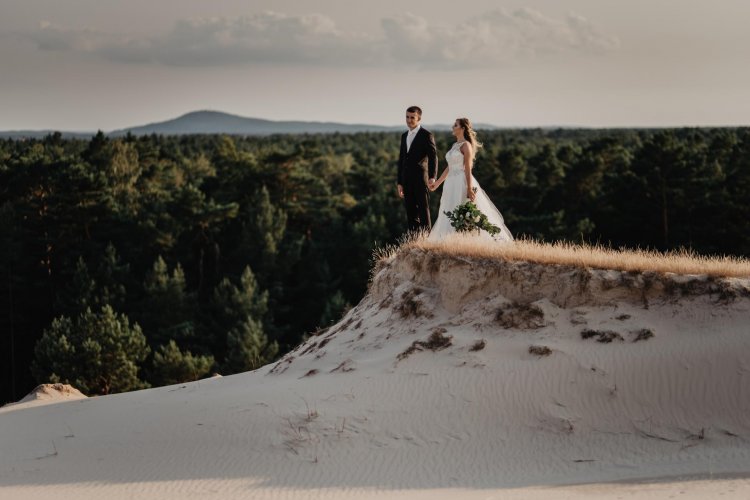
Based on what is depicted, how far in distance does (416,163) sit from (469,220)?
1388 mm

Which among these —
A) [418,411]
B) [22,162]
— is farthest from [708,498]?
[22,162]

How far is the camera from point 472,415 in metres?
12.1

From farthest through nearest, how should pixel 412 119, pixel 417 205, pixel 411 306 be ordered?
pixel 417 205
pixel 412 119
pixel 411 306

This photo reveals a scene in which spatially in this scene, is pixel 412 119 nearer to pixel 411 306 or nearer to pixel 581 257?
pixel 411 306

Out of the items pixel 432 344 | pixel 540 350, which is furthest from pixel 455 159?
pixel 540 350

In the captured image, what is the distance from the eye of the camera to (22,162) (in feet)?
181

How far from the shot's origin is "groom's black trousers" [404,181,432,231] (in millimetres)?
15578

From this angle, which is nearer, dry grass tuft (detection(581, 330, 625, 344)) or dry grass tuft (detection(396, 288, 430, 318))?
dry grass tuft (detection(581, 330, 625, 344))

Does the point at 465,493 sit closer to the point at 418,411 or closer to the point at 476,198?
the point at 418,411

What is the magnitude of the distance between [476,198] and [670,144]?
3798 cm

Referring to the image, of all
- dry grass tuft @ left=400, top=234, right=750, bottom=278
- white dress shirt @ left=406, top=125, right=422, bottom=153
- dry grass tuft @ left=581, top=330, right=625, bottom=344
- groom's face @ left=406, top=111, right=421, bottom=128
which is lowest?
dry grass tuft @ left=581, top=330, right=625, bottom=344

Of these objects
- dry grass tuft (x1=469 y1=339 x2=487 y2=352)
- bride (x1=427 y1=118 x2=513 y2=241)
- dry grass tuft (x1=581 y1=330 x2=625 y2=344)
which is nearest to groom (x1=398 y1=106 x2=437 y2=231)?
bride (x1=427 y1=118 x2=513 y2=241)

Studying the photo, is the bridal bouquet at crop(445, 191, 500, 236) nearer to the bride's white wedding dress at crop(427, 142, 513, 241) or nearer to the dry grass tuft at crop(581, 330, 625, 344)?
the bride's white wedding dress at crop(427, 142, 513, 241)

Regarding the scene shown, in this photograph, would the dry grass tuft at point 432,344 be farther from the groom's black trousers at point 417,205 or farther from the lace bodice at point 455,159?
the lace bodice at point 455,159
